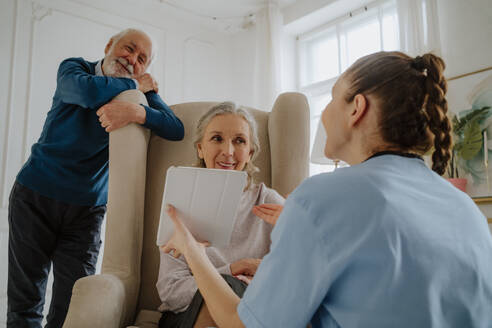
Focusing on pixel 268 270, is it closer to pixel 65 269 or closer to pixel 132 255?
pixel 132 255

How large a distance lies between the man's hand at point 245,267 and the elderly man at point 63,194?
58 cm

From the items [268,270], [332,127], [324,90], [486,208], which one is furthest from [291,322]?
[324,90]

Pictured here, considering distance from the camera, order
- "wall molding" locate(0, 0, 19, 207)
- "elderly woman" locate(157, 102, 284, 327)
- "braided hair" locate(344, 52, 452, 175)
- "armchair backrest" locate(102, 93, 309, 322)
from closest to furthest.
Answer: "braided hair" locate(344, 52, 452, 175) < "elderly woman" locate(157, 102, 284, 327) < "armchair backrest" locate(102, 93, 309, 322) < "wall molding" locate(0, 0, 19, 207)

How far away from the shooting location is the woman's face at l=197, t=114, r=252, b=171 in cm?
127

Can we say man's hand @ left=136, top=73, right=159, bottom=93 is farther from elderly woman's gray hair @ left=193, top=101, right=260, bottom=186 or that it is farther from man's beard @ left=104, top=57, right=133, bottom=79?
elderly woman's gray hair @ left=193, top=101, right=260, bottom=186

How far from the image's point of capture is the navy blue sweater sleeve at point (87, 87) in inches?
53.0

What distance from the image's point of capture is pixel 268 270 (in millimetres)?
570

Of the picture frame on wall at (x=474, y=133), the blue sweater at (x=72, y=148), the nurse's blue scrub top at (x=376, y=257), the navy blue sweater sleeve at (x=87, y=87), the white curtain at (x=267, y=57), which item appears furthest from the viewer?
the white curtain at (x=267, y=57)

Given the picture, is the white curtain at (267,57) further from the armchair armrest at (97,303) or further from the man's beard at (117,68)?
the armchair armrest at (97,303)

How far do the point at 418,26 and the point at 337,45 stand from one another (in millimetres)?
1051

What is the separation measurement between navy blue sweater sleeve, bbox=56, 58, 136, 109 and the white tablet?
59cm

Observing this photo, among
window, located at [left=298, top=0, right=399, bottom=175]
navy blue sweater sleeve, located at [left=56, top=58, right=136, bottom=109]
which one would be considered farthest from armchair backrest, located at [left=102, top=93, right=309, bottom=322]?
window, located at [left=298, top=0, right=399, bottom=175]

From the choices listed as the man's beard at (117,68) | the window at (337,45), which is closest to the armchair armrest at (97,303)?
the man's beard at (117,68)

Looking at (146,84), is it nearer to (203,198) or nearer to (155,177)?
(155,177)
